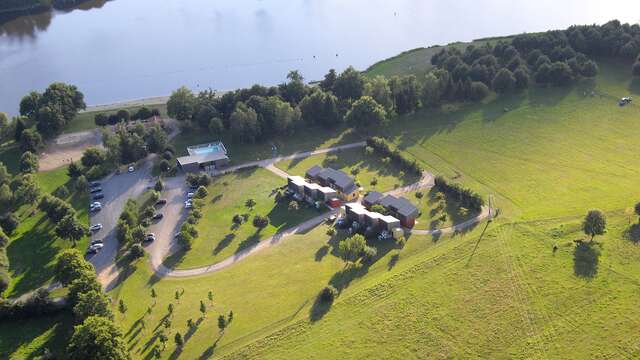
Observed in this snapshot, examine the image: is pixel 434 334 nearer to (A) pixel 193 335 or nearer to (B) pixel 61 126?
(A) pixel 193 335

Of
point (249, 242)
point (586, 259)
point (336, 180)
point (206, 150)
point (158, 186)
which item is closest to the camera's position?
point (586, 259)

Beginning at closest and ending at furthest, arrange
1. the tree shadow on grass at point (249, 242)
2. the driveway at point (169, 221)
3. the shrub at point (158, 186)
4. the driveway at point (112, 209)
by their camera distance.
A: the driveway at point (112, 209) < the driveway at point (169, 221) < the tree shadow on grass at point (249, 242) < the shrub at point (158, 186)

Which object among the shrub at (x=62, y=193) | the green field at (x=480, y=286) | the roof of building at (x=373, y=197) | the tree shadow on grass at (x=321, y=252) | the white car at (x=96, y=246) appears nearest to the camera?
the green field at (x=480, y=286)

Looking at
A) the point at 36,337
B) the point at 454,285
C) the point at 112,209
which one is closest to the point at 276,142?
the point at 112,209

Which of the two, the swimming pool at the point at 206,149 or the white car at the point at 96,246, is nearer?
the white car at the point at 96,246

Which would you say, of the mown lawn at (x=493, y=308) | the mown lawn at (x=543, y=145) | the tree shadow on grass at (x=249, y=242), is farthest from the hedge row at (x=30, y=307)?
the mown lawn at (x=543, y=145)

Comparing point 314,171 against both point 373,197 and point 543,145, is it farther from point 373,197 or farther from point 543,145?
point 543,145

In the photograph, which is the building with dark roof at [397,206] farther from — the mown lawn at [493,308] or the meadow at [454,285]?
the mown lawn at [493,308]

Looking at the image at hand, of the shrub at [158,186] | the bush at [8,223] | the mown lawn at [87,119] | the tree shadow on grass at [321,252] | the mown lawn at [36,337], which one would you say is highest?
the mown lawn at [87,119]
